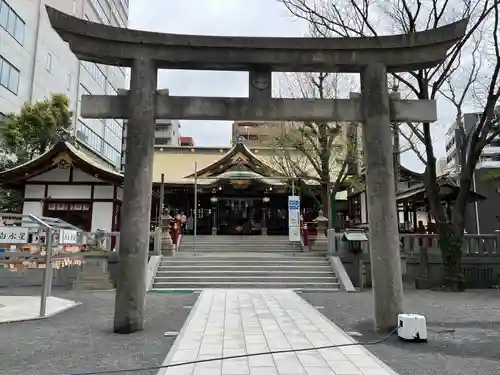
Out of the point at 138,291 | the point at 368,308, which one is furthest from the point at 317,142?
the point at 138,291

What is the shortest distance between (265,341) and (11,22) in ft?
95.5

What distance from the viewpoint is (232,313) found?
9211 mm

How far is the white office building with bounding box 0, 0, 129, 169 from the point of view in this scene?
26.3 meters

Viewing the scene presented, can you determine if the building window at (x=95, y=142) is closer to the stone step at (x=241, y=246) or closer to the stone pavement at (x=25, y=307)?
the stone step at (x=241, y=246)

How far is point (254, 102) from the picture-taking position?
744 centimetres

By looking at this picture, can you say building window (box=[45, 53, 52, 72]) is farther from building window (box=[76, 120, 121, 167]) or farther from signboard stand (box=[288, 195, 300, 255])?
signboard stand (box=[288, 195, 300, 255])

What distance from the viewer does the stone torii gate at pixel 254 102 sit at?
276 inches

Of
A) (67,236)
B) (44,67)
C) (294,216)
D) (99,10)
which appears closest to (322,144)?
(294,216)

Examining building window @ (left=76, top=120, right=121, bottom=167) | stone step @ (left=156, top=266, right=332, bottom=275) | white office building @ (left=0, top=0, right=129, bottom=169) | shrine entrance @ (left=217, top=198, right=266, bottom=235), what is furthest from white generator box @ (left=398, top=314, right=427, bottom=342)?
building window @ (left=76, top=120, right=121, bottom=167)

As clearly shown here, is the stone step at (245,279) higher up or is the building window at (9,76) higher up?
the building window at (9,76)

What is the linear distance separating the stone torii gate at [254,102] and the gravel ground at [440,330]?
974mm

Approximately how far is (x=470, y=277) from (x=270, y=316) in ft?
33.9

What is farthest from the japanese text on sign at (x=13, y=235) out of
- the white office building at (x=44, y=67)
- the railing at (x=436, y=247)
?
the white office building at (x=44, y=67)

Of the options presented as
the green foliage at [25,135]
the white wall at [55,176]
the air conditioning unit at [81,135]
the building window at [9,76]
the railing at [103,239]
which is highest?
the building window at [9,76]
